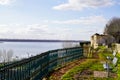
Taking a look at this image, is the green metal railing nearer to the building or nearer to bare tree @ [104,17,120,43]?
the building

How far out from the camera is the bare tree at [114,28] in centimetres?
10200

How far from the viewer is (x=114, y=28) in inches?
4107

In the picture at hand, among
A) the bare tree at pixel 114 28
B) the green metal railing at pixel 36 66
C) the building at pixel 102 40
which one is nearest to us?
the green metal railing at pixel 36 66

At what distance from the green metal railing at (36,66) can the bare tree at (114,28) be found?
7840 cm

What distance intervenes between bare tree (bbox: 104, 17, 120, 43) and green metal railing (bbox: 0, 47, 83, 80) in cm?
7840

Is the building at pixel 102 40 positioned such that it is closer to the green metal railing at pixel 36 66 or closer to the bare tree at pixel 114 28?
the bare tree at pixel 114 28

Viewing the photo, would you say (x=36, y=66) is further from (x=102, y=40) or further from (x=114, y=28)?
(x=114, y=28)

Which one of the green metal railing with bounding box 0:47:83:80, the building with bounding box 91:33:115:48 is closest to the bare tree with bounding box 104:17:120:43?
the building with bounding box 91:33:115:48

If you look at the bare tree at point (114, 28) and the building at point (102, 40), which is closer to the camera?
the building at point (102, 40)

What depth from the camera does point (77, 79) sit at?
15.1m

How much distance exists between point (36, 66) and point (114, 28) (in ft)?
306

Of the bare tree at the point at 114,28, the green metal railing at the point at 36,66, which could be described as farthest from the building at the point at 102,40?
the green metal railing at the point at 36,66

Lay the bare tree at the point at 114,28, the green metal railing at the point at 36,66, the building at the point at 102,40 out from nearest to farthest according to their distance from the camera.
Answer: the green metal railing at the point at 36,66, the building at the point at 102,40, the bare tree at the point at 114,28

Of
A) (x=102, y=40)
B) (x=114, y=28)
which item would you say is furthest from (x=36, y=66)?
(x=114, y=28)
